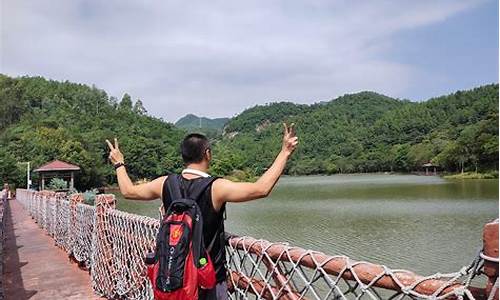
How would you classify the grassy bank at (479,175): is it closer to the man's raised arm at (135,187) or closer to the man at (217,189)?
the man's raised arm at (135,187)

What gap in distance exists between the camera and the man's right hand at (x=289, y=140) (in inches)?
62.9

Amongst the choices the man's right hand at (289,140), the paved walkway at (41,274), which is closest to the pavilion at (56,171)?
the paved walkway at (41,274)

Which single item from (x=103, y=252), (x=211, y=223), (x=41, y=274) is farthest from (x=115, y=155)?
(x=41, y=274)

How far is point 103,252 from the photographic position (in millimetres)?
3656

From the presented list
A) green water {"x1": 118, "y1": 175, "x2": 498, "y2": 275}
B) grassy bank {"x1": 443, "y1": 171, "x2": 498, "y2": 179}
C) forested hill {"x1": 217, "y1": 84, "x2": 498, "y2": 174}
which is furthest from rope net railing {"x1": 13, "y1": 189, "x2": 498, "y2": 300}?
grassy bank {"x1": 443, "y1": 171, "x2": 498, "y2": 179}

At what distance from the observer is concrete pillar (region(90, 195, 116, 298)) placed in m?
3.48

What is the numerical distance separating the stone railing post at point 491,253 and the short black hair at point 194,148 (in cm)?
107

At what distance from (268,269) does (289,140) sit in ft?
1.76

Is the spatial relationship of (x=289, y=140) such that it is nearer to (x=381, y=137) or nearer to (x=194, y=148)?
(x=194, y=148)

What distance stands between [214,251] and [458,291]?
3.00 feet

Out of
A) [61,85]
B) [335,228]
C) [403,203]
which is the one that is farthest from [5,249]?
[61,85]

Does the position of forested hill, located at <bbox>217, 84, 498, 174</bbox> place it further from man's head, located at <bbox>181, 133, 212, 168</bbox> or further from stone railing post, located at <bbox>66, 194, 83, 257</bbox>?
man's head, located at <bbox>181, 133, 212, 168</bbox>

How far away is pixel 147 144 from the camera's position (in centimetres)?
5138

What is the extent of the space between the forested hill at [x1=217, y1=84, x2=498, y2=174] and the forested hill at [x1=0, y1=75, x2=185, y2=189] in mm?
8893
